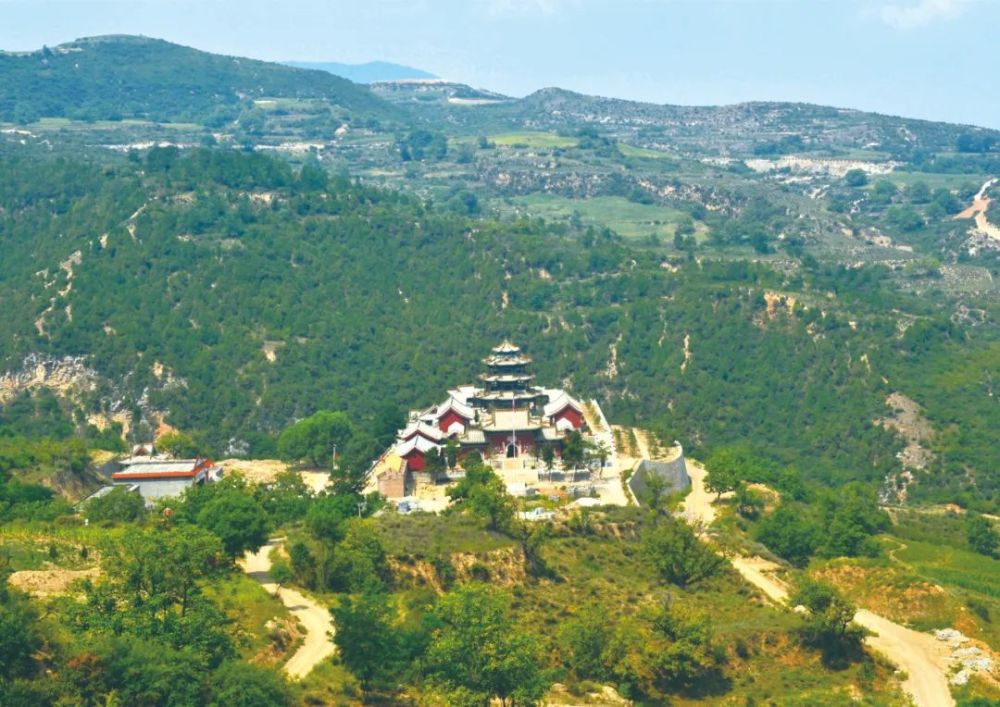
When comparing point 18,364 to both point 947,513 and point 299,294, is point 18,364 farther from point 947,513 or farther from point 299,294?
point 947,513

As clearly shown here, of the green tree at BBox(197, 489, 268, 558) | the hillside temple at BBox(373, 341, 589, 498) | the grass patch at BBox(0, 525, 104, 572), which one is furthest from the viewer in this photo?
the hillside temple at BBox(373, 341, 589, 498)

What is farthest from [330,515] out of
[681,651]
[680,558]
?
[681,651]

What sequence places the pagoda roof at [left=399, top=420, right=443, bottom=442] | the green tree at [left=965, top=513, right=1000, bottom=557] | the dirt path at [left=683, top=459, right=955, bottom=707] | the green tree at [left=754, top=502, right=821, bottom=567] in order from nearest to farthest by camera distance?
the dirt path at [left=683, top=459, right=955, bottom=707] → the green tree at [left=754, top=502, right=821, bottom=567] → the pagoda roof at [left=399, top=420, right=443, bottom=442] → the green tree at [left=965, top=513, right=1000, bottom=557]

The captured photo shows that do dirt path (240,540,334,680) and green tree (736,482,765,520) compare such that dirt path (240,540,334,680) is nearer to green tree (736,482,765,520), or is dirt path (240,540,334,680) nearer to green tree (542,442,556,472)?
green tree (542,442,556,472)

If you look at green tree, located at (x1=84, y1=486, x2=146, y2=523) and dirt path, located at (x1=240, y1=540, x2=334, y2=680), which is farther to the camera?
green tree, located at (x1=84, y1=486, x2=146, y2=523)

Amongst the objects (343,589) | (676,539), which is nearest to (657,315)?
(676,539)

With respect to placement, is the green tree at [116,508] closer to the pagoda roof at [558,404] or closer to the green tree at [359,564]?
the green tree at [359,564]

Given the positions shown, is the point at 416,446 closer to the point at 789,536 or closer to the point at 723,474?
the point at 723,474

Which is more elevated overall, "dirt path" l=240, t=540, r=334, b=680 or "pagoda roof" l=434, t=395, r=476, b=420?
"dirt path" l=240, t=540, r=334, b=680

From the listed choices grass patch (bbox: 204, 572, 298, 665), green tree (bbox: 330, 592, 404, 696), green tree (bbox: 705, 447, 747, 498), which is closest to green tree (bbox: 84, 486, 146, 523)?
grass patch (bbox: 204, 572, 298, 665)

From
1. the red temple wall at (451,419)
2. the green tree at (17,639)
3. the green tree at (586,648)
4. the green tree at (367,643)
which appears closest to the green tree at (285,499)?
the red temple wall at (451,419)
